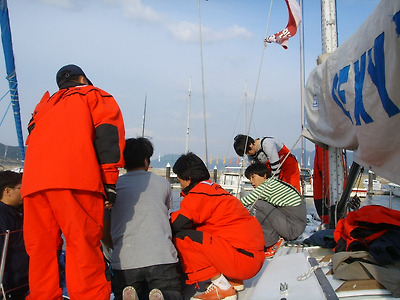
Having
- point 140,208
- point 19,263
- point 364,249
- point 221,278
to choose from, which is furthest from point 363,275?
point 19,263

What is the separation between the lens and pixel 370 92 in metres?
2.01

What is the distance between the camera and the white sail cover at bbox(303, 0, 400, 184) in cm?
170

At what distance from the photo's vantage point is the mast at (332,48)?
12.9ft

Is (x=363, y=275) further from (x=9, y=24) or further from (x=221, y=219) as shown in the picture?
(x=9, y=24)

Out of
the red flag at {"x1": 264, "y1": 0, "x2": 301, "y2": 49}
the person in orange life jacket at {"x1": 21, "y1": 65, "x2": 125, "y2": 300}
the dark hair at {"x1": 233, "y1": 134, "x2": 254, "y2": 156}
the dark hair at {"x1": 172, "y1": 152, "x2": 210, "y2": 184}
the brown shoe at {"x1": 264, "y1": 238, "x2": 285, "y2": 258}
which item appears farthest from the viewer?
the red flag at {"x1": 264, "y1": 0, "x2": 301, "y2": 49}

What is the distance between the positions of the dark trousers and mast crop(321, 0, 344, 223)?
7.59ft

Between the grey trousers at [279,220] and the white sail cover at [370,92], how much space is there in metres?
0.89

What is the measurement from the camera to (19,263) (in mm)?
2412

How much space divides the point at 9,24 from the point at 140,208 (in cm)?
277

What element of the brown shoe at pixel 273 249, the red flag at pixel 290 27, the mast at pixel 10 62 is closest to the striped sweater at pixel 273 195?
the brown shoe at pixel 273 249

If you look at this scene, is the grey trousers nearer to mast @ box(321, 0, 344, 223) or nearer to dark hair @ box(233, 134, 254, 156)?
mast @ box(321, 0, 344, 223)

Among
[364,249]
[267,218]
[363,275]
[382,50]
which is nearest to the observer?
[382,50]

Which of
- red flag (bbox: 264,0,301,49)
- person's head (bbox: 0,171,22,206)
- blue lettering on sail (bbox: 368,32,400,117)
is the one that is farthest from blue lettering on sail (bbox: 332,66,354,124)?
red flag (bbox: 264,0,301,49)

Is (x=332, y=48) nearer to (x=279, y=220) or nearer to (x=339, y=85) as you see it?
(x=339, y=85)
